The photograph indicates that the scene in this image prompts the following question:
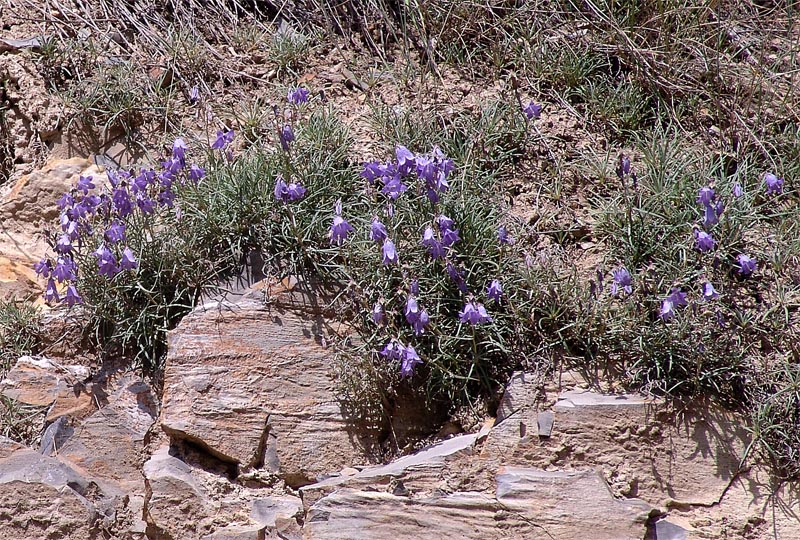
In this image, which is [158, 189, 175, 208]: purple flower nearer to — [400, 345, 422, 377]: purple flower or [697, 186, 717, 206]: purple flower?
[400, 345, 422, 377]: purple flower

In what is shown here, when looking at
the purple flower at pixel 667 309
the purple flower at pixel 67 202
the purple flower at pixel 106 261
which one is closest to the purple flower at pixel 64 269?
the purple flower at pixel 106 261

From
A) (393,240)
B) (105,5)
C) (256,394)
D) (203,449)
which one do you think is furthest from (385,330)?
(105,5)

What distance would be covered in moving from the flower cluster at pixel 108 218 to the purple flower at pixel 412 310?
123cm

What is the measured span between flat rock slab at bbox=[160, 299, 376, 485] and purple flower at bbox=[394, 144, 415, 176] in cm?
77

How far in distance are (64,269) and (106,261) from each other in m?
0.24

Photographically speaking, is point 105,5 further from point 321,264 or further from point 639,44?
point 639,44

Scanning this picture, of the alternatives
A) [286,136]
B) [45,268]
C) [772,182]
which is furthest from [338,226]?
[772,182]

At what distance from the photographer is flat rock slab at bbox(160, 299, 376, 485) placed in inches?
131

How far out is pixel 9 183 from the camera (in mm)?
4504

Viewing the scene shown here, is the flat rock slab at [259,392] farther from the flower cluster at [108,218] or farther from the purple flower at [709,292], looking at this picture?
the purple flower at [709,292]

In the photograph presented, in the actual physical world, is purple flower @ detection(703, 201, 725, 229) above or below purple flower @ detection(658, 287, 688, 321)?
above

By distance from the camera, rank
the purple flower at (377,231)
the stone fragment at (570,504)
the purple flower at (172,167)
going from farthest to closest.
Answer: the purple flower at (172,167), the purple flower at (377,231), the stone fragment at (570,504)

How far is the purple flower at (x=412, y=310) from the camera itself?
3164 mm

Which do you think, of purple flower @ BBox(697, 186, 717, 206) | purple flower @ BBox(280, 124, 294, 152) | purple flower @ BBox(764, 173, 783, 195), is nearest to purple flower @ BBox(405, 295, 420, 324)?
purple flower @ BBox(280, 124, 294, 152)
